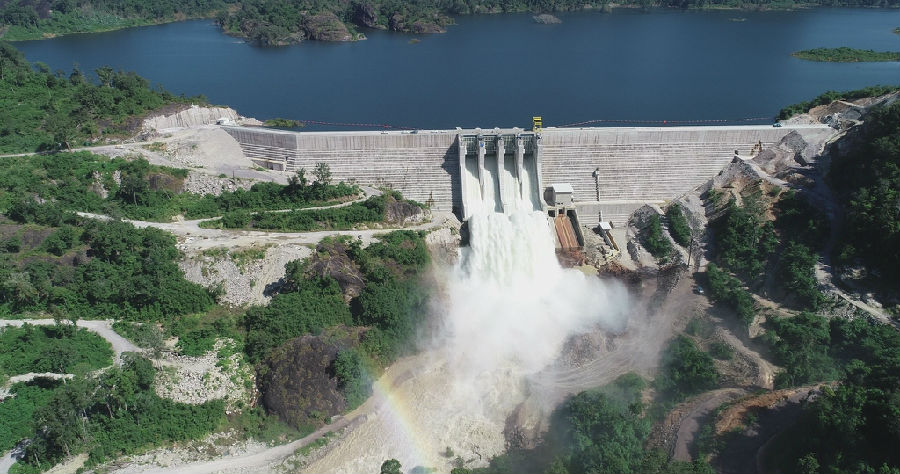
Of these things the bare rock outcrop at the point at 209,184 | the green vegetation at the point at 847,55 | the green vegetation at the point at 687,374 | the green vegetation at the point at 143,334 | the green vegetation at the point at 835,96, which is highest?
the green vegetation at the point at 847,55

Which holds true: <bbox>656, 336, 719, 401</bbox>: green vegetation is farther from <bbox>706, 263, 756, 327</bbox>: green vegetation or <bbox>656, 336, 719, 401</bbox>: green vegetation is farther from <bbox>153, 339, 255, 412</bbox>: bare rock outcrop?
<bbox>153, 339, 255, 412</bbox>: bare rock outcrop

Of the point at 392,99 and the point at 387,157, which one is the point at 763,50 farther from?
the point at 387,157

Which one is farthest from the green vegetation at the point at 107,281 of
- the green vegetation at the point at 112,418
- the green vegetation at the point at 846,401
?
the green vegetation at the point at 846,401

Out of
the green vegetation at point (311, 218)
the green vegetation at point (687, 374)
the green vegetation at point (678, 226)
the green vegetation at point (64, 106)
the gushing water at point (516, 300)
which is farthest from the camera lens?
the green vegetation at point (64, 106)

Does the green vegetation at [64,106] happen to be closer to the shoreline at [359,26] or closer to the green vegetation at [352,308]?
the green vegetation at [352,308]

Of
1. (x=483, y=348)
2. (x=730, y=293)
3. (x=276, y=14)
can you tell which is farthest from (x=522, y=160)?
(x=276, y=14)

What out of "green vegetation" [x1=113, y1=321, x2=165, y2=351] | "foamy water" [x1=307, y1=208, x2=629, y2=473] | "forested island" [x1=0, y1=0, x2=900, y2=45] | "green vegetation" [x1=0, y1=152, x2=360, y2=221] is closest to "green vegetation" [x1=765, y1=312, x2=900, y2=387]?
"foamy water" [x1=307, y1=208, x2=629, y2=473]

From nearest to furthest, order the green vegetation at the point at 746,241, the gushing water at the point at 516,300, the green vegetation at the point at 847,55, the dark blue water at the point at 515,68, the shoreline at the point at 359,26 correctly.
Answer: the gushing water at the point at 516,300, the green vegetation at the point at 746,241, the dark blue water at the point at 515,68, the green vegetation at the point at 847,55, the shoreline at the point at 359,26

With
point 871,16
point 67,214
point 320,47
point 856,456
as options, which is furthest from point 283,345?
point 871,16
